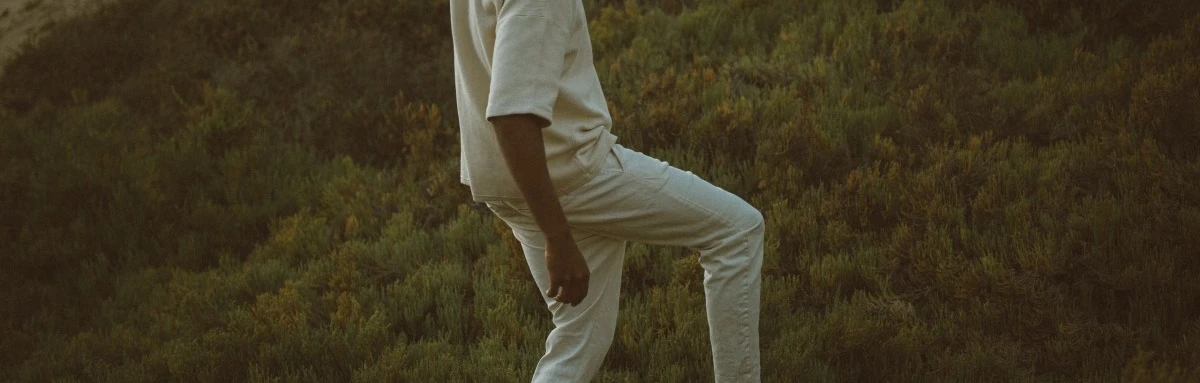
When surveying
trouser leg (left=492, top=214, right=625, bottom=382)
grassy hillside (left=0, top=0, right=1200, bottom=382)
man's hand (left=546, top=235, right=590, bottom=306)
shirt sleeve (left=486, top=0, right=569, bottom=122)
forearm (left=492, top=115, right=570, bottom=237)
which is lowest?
grassy hillside (left=0, top=0, right=1200, bottom=382)

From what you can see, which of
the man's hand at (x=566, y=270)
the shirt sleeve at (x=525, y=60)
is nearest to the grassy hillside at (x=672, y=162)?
the man's hand at (x=566, y=270)

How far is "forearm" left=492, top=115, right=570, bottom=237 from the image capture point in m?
2.69

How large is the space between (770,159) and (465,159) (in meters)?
3.66

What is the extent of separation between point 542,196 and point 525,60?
38cm

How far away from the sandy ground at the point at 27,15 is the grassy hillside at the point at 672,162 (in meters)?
0.70

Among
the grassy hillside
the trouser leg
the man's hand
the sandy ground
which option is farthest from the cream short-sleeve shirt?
the sandy ground

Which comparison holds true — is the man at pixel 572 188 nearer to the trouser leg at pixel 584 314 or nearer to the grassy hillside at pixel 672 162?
the trouser leg at pixel 584 314

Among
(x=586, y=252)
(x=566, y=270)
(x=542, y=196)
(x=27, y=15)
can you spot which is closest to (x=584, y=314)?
(x=586, y=252)

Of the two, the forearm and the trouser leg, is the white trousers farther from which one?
the forearm

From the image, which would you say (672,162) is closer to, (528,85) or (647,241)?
(647,241)

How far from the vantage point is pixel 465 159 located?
3184mm

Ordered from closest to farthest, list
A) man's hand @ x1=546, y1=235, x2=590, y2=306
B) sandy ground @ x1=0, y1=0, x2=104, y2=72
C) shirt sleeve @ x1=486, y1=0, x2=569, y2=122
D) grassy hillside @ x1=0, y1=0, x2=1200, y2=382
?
shirt sleeve @ x1=486, y1=0, x2=569, y2=122, man's hand @ x1=546, y1=235, x2=590, y2=306, grassy hillside @ x1=0, y1=0, x2=1200, y2=382, sandy ground @ x1=0, y1=0, x2=104, y2=72

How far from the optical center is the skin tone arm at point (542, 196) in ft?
8.85

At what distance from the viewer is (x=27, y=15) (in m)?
11.0
